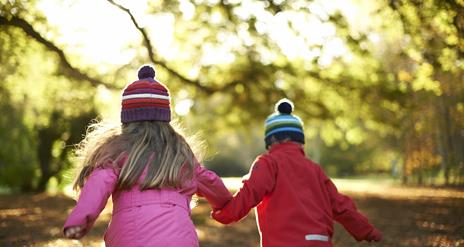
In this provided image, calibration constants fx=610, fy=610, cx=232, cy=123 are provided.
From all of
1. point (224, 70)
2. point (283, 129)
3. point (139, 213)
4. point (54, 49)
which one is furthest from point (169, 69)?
point (139, 213)

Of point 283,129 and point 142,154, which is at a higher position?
point 283,129

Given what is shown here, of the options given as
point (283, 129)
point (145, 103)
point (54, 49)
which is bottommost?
point (283, 129)

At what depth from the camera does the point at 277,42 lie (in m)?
14.8

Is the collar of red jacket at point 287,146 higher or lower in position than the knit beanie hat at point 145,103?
lower

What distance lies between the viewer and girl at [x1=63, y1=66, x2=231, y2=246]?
10.9 feet

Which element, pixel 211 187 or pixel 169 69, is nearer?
pixel 211 187

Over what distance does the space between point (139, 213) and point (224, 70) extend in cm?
1312

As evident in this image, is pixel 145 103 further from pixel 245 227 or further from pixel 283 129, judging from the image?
pixel 245 227

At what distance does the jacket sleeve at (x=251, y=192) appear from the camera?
4000 mm

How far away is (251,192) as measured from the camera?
157 inches

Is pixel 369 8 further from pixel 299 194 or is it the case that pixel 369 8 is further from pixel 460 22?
pixel 299 194

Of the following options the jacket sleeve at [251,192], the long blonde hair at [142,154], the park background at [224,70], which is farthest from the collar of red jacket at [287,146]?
Answer: the park background at [224,70]

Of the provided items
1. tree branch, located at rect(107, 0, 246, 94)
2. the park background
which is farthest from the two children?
tree branch, located at rect(107, 0, 246, 94)

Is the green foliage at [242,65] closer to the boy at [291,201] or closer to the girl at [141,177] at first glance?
the boy at [291,201]
